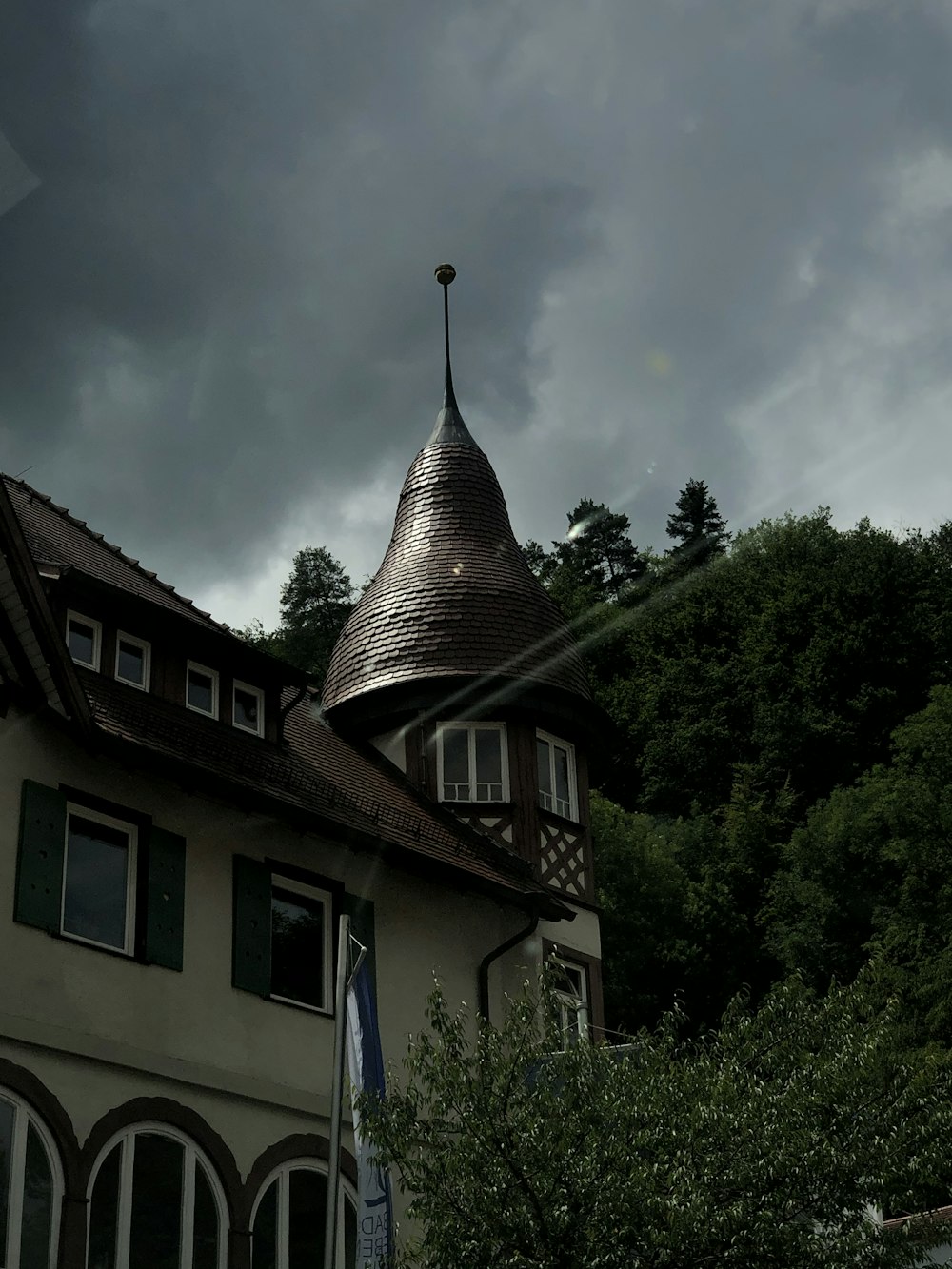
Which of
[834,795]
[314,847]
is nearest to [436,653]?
[314,847]

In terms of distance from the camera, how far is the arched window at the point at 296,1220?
1642cm

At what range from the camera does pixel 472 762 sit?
24.1 meters

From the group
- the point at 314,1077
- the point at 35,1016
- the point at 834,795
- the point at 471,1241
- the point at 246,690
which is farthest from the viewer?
the point at 834,795

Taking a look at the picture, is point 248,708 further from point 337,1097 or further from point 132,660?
point 337,1097

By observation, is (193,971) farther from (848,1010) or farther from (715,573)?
(715,573)

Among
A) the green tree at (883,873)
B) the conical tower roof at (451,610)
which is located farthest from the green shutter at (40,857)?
the green tree at (883,873)

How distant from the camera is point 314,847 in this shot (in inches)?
750

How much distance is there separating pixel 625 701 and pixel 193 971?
44.2 metres

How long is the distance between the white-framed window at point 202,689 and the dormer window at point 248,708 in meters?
0.28

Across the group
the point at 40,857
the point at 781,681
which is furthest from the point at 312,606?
the point at 40,857

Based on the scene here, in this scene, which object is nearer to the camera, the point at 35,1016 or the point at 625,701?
the point at 35,1016

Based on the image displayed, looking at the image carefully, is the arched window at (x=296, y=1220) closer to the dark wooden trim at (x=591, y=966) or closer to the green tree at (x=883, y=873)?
the dark wooden trim at (x=591, y=966)

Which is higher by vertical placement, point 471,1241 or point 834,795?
point 834,795

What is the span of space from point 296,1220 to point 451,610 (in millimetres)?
10213
